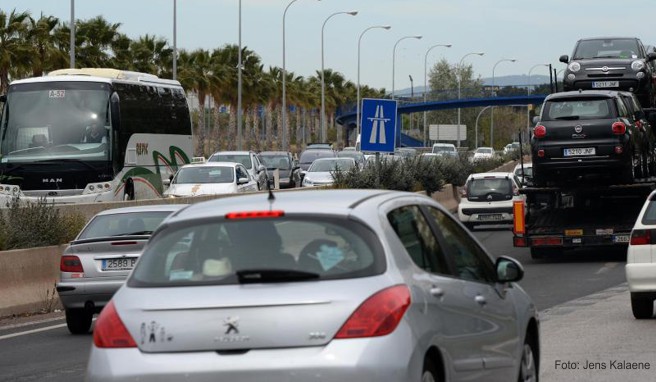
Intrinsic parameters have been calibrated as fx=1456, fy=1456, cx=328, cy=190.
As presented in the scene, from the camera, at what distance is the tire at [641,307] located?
15938 mm


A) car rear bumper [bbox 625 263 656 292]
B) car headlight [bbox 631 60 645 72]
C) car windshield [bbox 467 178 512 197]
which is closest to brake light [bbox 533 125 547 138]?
car headlight [bbox 631 60 645 72]

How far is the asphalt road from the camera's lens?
13.1 m

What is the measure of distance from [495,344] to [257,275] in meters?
1.95

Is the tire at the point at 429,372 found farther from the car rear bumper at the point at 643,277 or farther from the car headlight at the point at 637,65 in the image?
the car headlight at the point at 637,65

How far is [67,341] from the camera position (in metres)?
15.7

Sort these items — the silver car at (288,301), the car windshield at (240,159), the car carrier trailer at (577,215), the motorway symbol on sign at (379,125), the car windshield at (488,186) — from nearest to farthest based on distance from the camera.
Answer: the silver car at (288,301) → the car carrier trailer at (577,215) → the motorway symbol on sign at (379,125) → the car windshield at (488,186) → the car windshield at (240,159)

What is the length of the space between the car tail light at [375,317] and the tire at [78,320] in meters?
10.3

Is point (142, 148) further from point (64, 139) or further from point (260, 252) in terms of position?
point (260, 252)

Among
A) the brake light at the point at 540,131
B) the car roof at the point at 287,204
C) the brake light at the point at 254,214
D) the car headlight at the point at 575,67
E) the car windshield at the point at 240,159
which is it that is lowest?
the car windshield at the point at 240,159

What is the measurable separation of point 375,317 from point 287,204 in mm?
915

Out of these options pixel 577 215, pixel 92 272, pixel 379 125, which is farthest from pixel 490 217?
pixel 92 272

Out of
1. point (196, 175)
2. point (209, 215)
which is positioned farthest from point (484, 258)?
point (196, 175)

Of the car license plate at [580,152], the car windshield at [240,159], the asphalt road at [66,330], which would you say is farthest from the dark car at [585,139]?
the car windshield at [240,159]

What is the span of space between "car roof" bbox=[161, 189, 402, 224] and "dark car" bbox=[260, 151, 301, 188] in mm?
45865
